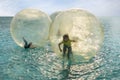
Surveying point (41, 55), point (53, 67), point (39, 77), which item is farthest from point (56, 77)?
point (41, 55)

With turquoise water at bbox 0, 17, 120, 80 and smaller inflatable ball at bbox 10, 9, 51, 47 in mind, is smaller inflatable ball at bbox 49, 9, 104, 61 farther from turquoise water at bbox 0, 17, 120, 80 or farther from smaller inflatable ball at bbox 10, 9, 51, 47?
smaller inflatable ball at bbox 10, 9, 51, 47

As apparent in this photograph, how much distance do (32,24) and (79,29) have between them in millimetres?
5670

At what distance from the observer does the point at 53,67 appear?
59.2ft

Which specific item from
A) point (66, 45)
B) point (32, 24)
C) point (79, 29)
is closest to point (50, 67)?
point (66, 45)

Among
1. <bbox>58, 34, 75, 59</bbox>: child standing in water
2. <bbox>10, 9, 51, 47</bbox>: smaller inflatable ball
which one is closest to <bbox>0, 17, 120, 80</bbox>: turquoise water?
<bbox>58, 34, 75, 59</bbox>: child standing in water

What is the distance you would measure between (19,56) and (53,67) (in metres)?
4.67

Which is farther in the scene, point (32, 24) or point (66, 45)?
point (32, 24)

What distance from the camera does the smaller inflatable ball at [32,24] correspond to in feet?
69.3

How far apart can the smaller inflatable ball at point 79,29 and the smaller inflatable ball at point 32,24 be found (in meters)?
4.53

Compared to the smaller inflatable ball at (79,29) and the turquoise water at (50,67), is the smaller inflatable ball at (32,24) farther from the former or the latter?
the smaller inflatable ball at (79,29)

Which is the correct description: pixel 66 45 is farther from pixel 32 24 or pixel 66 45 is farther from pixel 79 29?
pixel 32 24

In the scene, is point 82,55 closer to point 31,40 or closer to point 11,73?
point 11,73

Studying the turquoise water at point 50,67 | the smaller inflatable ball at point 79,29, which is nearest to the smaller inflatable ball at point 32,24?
the turquoise water at point 50,67

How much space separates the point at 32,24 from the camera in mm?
21250
